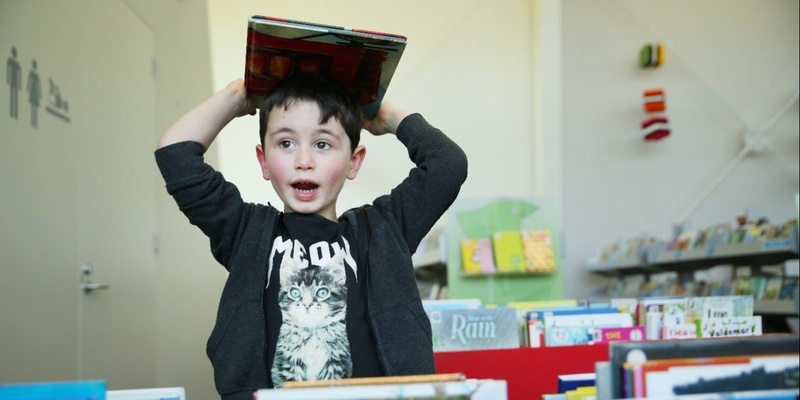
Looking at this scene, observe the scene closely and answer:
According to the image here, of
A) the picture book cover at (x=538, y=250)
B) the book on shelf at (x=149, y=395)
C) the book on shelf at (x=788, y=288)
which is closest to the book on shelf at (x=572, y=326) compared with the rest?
the book on shelf at (x=149, y=395)

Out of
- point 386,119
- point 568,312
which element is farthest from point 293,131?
point 568,312

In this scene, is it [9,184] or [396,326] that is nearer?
[396,326]

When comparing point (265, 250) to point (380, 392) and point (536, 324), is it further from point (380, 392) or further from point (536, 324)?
point (536, 324)

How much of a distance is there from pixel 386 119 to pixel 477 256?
12.0ft

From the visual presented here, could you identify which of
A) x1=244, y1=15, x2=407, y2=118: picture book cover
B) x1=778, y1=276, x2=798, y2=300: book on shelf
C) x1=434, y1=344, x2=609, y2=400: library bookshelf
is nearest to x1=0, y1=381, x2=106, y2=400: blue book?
x1=244, y1=15, x2=407, y2=118: picture book cover

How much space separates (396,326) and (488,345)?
1.21m

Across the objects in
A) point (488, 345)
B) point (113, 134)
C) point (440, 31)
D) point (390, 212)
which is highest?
point (440, 31)

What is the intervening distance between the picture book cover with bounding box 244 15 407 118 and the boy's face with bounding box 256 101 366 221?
9 centimetres

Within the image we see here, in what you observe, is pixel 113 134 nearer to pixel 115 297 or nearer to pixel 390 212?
pixel 115 297

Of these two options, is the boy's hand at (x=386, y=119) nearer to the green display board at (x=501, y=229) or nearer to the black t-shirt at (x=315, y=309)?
the black t-shirt at (x=315, y=309)

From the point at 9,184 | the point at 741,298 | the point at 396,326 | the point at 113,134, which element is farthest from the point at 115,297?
the point at 396,326

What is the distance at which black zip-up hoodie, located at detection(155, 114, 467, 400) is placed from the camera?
1.55 meters

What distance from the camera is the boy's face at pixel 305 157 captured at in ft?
5.51

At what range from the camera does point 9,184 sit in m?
3.20
